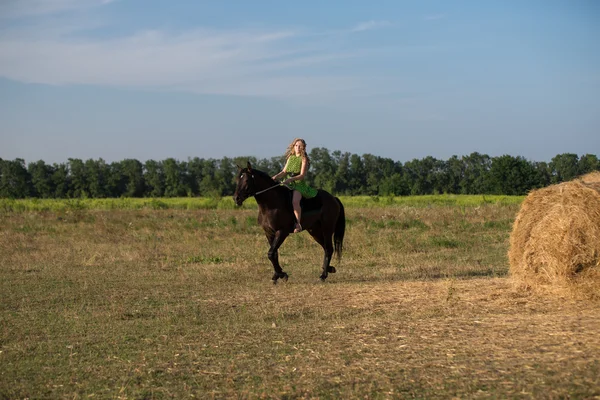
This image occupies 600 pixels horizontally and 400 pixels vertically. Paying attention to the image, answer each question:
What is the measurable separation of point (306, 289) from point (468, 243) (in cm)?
707

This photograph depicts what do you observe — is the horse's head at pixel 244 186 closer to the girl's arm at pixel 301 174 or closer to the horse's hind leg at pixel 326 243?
the girl's arm at pixel 301 174

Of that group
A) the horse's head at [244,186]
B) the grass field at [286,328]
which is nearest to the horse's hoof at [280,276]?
the grass field at [286,328]

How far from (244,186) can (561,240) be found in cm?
480

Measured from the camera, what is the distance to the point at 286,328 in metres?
6.91

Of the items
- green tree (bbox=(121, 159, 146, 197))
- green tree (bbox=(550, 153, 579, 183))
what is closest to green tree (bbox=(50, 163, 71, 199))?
green tree (bbox=(121, 159, 146, 197))

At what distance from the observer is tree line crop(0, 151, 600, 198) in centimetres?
4834

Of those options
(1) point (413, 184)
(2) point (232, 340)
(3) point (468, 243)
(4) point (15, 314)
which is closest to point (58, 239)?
(4) point (15, 314)

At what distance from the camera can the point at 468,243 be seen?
15.5m

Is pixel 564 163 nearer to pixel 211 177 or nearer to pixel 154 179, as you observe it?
pixel 211 177

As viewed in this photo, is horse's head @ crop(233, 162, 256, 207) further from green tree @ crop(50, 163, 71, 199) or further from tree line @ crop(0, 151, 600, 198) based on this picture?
green tree @ crop(50, 163, 71, 199)

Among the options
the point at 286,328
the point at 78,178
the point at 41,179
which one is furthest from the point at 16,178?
the point at 286,328

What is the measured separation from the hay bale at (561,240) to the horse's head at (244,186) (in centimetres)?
415

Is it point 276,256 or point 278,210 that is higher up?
point 278,210

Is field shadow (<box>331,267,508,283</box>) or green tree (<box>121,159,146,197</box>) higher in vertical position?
green tree (<box>121,159,146,197</box>)
